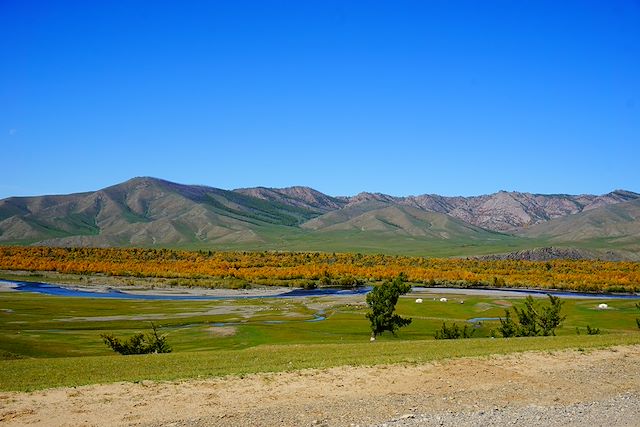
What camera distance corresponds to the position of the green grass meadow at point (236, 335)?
76.3 feet

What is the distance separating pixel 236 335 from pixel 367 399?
135 ft

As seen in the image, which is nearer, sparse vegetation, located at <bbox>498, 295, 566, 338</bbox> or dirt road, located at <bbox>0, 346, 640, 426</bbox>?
dirt road, located at <bbox>0, 346, 640, 426</bbox>

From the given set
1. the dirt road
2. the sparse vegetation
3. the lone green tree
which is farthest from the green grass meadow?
the sparse vegetation

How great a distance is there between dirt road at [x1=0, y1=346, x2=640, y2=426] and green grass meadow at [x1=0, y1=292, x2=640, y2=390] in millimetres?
1715

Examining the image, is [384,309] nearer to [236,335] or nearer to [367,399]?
[236,335]

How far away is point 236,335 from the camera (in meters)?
57.6

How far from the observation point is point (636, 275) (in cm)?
16662

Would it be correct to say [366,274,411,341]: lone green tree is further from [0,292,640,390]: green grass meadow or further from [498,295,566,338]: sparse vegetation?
[498,295,566,338]: sparse vegetation

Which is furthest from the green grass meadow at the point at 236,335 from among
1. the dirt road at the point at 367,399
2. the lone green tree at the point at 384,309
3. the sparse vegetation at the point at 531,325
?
the sparse vegetation at the point at 531,325

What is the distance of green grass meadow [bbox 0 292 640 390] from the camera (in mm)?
23266

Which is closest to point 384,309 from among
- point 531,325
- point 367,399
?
point 531,325

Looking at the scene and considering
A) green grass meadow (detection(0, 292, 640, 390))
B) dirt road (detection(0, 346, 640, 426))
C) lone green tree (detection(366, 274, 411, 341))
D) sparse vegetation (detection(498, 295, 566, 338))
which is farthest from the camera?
lone green tree (detection(366, 274, 411, 341))

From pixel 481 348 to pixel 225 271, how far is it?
158542mm

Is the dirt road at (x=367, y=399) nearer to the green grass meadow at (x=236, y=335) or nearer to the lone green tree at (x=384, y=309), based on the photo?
the green grass meadow at (x=236, y=335)
